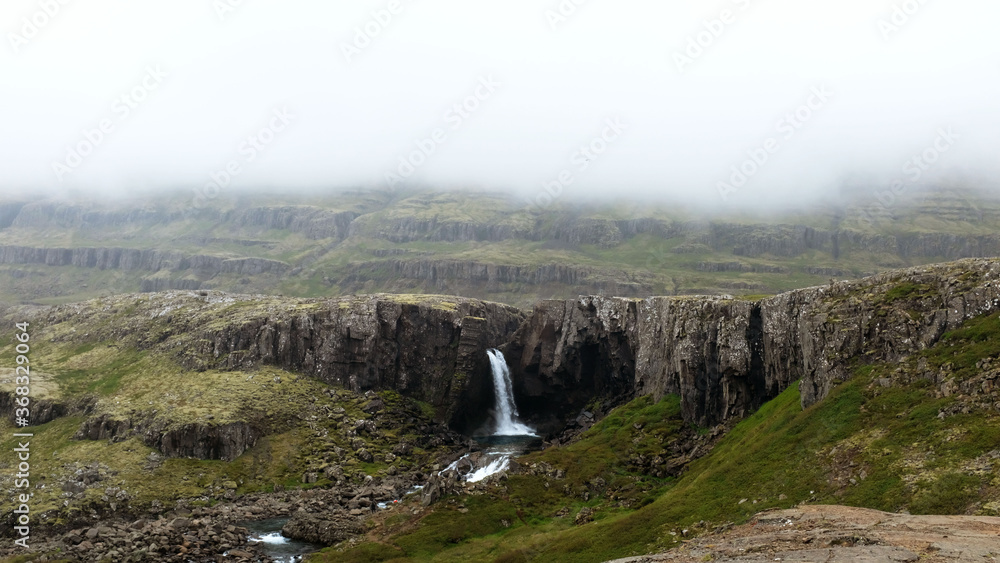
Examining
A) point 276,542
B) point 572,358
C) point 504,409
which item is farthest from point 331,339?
point 276,542

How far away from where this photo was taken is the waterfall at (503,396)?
144 m

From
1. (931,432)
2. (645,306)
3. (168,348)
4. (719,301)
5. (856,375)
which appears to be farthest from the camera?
(168,348)

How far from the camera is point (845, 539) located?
34.4 m

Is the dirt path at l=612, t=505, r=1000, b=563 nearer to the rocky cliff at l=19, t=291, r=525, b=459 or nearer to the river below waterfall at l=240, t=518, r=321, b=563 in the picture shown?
the river below waterfall at l=240, t=518, r=321, b=563

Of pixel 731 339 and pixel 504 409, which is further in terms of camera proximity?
pixel 504 409

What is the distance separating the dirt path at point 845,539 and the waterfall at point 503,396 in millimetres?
99061

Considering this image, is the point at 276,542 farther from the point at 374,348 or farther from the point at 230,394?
the point at 374,348

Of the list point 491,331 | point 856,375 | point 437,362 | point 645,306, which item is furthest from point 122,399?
point 856,375

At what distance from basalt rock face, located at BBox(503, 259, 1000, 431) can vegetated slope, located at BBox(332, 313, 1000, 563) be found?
320 cm

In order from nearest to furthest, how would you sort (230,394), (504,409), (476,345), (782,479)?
(782,479)
(230,394)
(476,345)
(504,409)

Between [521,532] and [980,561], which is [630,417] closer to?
[521,532]

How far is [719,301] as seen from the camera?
94.1m

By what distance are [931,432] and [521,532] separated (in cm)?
3925

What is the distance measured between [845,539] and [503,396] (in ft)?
384
